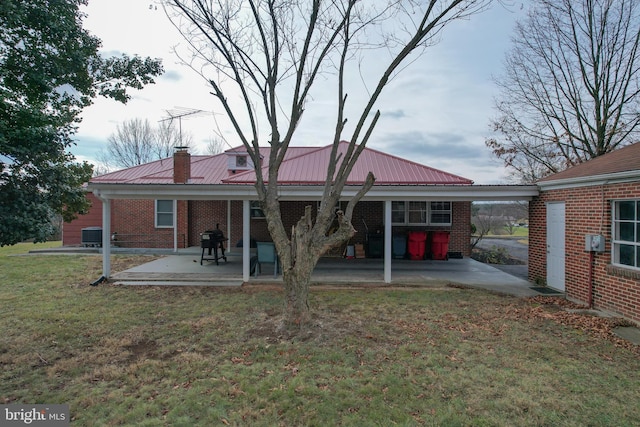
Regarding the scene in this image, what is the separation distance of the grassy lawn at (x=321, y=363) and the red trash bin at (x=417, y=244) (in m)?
5.27

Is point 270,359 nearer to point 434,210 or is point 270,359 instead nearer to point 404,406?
point 404,406

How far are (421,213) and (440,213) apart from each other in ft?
2.45

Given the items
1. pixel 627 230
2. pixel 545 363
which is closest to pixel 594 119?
pixel 627 230

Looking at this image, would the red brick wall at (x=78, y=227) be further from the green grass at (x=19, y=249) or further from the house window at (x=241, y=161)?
the house window at (x=241, y=161)

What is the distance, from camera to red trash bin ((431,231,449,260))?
12258mm

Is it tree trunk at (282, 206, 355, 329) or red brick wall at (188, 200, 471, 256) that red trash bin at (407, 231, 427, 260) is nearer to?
red brick wall at (188, 200, 471, 256)

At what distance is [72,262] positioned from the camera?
11297 mm

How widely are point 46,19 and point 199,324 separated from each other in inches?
185

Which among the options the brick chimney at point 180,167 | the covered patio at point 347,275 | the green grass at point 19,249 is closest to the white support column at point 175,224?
the brick chimney at point 180,167

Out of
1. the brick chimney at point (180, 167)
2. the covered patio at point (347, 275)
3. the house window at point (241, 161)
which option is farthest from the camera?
the house window at point (241, 161)

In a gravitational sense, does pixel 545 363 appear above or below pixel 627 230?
below

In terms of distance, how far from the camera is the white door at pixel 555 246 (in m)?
7.79

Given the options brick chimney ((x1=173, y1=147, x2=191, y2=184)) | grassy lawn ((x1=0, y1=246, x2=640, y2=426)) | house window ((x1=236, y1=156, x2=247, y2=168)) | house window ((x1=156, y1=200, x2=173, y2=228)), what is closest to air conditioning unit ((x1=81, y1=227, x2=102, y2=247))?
house window ((x1=156, y1=200, x2=173, y2=228))

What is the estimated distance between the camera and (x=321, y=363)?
13.7ft
